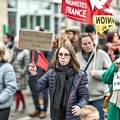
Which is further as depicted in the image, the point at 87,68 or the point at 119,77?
the point at 87,68

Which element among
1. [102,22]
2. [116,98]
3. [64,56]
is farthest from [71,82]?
[102,22]

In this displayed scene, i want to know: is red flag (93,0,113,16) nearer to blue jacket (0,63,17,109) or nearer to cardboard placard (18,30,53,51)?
cardboard placard (18,30,53,51)

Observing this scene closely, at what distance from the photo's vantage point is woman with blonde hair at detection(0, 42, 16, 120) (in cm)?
472

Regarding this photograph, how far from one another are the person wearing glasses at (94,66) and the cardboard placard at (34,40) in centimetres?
63

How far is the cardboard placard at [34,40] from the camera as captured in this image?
493 cm

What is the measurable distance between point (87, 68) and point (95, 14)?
86 centimetres

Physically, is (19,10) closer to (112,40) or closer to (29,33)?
(112,40)

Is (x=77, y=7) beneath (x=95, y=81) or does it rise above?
above

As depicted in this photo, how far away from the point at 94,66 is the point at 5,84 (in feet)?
4.27

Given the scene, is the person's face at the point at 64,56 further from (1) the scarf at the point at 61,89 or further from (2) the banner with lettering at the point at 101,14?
(2) the banner with lettering at the point at 101,14

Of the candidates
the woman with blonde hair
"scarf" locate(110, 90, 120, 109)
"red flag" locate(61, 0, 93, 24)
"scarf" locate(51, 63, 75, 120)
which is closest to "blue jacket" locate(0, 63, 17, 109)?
the woman with blonde hair

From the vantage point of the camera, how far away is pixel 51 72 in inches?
180

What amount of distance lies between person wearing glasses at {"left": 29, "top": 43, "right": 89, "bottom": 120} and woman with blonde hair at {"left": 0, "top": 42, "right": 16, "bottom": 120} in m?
0.41

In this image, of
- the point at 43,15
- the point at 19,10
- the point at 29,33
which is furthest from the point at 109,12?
the point at 43,15
